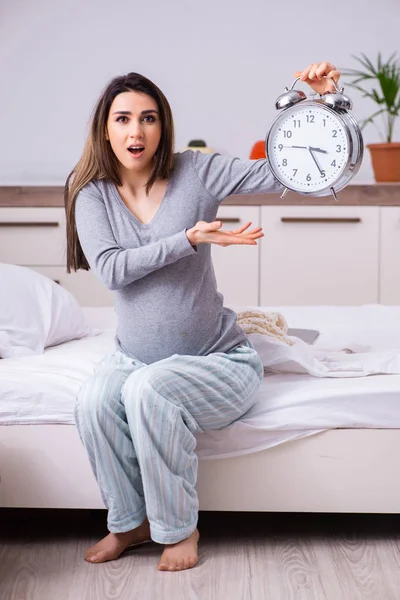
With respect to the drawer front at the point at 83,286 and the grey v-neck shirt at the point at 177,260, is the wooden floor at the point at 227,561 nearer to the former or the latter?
the grey v-neck shirt at the point at 177,260

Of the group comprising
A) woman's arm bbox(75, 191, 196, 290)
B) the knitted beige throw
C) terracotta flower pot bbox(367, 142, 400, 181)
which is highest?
terracotta flower pot bbox(367, 142, 400, 181)

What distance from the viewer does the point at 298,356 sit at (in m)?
2.09

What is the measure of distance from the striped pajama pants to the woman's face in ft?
1.47

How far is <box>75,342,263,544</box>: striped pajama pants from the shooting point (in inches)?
70.8

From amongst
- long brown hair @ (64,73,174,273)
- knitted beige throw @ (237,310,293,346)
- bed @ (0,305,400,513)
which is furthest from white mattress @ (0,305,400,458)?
long brown hair @ (64,73,174,273)

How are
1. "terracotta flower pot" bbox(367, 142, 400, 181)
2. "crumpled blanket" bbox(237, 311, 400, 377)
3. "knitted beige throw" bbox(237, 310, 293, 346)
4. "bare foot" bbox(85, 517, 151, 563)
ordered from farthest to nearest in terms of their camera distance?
"terracotta flower pot" bbox(367, 142, 400, 181), "knitted beige throw" bbox(237, 310, 293, 346), "crumpled blanket" bbox(237, 311, 400, 377), "bare foot" bbox(85, 517, 151, 563)

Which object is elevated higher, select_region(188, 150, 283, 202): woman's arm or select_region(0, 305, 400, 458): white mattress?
select_region(188, 150, 283, 202): woman's arm

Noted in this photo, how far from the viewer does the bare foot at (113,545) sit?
1889 mm

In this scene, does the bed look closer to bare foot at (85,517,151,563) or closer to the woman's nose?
bare foot at (85,517,151,563)

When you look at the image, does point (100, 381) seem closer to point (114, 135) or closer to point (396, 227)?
point (114, 135)

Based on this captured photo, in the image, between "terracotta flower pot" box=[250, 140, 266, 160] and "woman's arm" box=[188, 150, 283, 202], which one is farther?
"terracotta flower pot" box=[250, 140, 266, 160]

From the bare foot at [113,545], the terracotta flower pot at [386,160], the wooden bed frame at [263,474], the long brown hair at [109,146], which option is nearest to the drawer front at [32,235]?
the terracotta flower pot at [386,160]

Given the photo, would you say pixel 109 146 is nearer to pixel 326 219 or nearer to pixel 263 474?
pixel 263 474

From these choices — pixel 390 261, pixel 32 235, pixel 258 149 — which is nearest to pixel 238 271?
pixel 258 149
